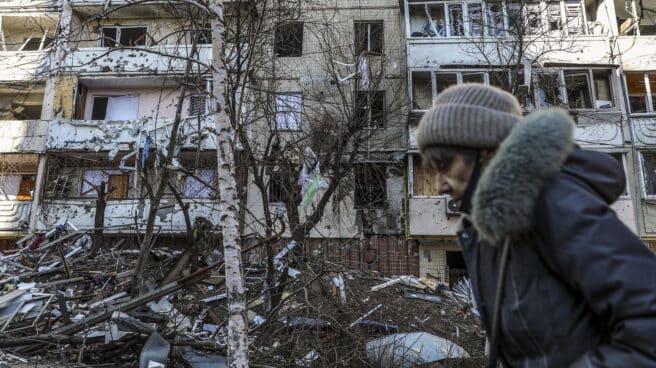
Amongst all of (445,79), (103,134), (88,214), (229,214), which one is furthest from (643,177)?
(88,214)

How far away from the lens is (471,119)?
4.34 ft

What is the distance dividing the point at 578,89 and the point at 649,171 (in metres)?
4.63

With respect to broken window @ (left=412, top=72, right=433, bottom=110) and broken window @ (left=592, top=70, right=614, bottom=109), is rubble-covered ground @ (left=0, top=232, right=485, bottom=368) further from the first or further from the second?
broken window @ (left=592, top=70, right=614, bottom=109)

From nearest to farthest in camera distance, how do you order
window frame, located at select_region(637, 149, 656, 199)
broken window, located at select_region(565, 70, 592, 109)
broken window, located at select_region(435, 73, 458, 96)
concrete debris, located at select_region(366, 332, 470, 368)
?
1. concrete debris, located at select_region(366, 332, 470, 368)
2. window frame, located at select_region(637, 149, 656, 199)
3. broken window, located at select_region(565, 70, 592, 109)
4. broken window, located at select_region(435, 73, 458, 96)

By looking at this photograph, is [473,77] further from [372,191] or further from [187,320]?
[187,320]

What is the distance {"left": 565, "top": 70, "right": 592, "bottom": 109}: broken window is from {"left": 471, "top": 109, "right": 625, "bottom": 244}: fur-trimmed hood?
801 inches

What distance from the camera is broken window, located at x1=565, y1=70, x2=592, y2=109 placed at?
61.4 feet

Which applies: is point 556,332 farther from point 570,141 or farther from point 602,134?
point 602,134

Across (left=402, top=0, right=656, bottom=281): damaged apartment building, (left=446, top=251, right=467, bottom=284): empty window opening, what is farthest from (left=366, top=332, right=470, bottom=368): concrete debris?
(left=446, top=251, right=467, bottom=284): empty window opening

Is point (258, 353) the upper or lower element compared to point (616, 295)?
lower

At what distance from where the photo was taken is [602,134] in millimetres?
17938

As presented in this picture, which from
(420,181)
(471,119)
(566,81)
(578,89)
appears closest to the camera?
(471,119)

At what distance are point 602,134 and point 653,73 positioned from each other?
4.48 meters

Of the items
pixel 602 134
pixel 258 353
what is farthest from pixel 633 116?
pixel 258 353
